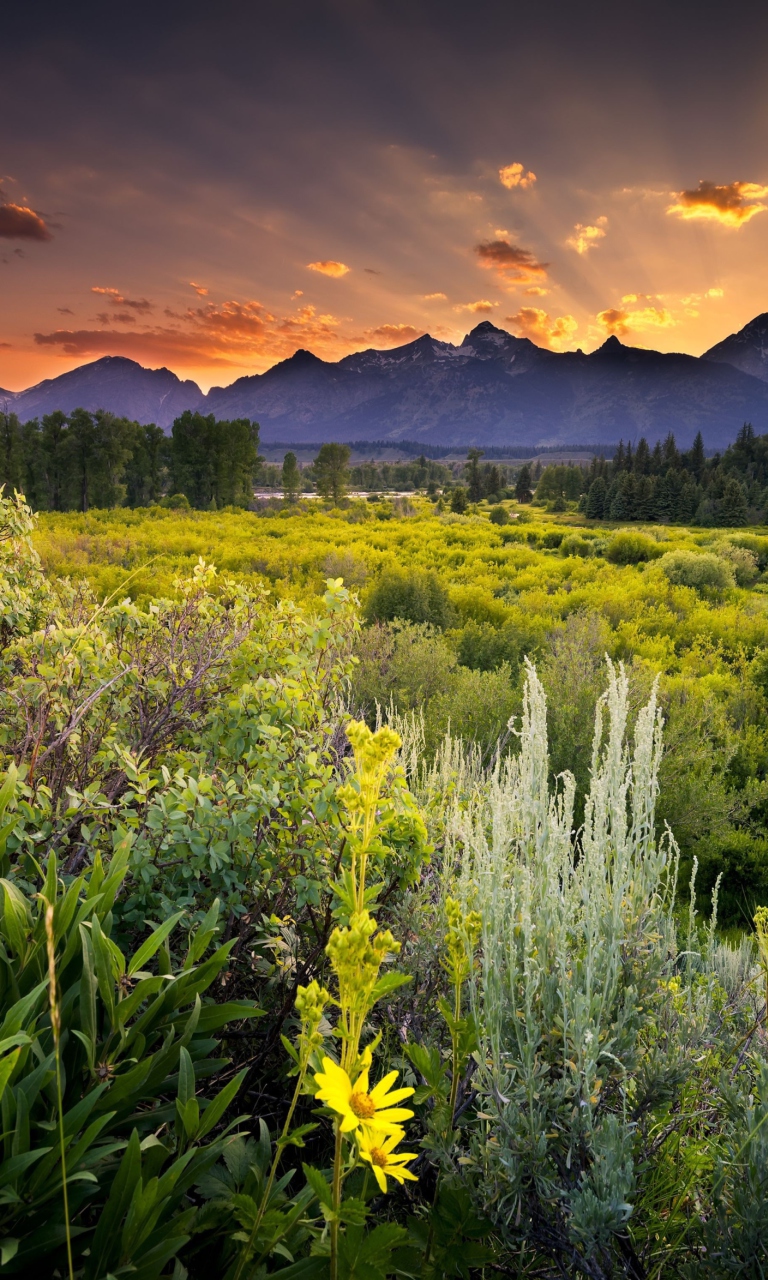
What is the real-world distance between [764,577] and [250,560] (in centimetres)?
2086

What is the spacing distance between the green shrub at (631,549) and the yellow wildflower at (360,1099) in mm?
29829

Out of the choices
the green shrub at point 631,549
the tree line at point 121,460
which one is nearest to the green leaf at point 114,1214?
the green shrub at point 631,549

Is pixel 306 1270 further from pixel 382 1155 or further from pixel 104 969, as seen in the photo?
pixel 104 969

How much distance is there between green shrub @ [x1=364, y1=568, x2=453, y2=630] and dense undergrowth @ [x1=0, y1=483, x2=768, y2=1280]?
1085cm

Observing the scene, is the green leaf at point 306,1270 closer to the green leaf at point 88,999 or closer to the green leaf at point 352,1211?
the green leaf at point 352,1211

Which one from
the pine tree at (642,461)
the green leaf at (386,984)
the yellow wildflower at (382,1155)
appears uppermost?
the pine tree at (642,461)

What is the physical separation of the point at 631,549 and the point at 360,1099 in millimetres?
30238

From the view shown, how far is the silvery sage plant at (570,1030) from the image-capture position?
68.0 inches

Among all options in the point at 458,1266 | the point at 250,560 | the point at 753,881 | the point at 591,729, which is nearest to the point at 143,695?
the point at 458,1266

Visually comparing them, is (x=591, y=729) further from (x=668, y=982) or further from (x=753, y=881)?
(x=668, y=982)

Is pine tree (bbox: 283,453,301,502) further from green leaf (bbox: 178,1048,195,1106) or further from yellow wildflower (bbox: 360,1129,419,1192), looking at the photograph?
yellow wildflower (bbox: 360,1129,419,1192)

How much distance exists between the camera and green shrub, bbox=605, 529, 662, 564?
28516 millimetres

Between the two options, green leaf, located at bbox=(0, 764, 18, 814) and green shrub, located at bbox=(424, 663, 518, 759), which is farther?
green shrub, located at bbox=(424, 663, 518, 759)

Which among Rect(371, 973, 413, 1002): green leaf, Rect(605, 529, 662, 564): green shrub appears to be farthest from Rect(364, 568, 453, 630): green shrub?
Rect(605, 529, 662, 564): green shrub
